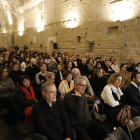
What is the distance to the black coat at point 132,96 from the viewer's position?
10.2ft

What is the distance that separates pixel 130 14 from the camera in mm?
7348

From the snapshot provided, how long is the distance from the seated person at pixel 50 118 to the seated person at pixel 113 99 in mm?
1031

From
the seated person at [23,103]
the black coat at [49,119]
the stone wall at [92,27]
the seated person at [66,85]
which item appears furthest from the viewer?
the stone wall at [92,27]

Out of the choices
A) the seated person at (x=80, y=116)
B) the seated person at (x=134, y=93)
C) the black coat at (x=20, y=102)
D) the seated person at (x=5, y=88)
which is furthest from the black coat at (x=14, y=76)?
the seated person at (x=134, y=93)

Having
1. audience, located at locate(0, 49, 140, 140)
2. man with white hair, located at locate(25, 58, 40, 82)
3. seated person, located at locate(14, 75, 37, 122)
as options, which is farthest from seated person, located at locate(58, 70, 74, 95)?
man with white hair, located at locate(25, 58, 40, 82)

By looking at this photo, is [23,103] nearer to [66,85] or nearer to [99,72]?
[66,85]

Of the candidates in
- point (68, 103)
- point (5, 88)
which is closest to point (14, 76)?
point (5, 88)

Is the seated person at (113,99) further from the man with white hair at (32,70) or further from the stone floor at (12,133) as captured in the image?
the man with white hair at (32,70)

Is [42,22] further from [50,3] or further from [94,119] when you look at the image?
[94,119]

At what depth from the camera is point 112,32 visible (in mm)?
8570

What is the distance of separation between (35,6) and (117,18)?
10.1m

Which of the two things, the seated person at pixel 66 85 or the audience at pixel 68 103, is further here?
the seated person at pixel 66 85

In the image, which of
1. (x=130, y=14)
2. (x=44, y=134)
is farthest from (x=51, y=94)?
(x=130, y=14)

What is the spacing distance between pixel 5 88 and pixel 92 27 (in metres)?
7.13
